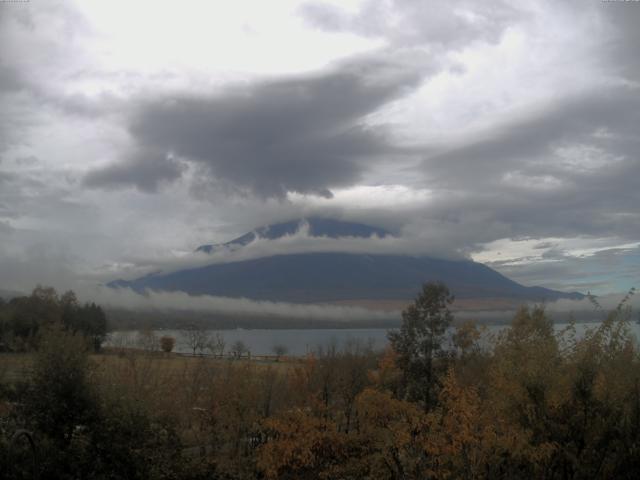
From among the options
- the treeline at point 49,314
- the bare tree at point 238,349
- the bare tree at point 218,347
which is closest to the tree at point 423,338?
the bare tree at point 238,349

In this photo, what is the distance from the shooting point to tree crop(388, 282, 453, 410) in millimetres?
32312

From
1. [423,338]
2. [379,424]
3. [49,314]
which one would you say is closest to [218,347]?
[423,338]

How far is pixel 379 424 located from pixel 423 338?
12.8 m

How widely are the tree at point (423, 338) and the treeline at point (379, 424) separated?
6964 millimetres

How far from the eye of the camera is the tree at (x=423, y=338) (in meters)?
32.3

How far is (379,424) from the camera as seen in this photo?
2069 cm

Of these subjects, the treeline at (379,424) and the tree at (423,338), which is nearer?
the treeline at (379,424)

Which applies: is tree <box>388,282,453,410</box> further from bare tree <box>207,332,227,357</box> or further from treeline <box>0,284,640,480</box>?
bare tree <box>207,332,227,357</box>

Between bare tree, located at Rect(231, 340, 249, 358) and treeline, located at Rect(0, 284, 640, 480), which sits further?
bare tree, located at Rect(231, 340, 249, 358)

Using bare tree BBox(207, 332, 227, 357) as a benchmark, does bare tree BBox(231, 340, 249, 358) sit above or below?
below

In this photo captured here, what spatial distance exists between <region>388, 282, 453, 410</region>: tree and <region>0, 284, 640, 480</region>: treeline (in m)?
6.96

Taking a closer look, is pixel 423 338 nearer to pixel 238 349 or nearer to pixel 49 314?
pixel 238 349

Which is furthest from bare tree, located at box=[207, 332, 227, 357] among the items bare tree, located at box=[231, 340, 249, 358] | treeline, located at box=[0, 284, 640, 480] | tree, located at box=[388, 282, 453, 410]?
treeline, located at box=[0, 284, 640, 480]

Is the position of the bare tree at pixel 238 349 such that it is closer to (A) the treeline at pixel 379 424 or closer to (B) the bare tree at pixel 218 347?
(B) the bare tree at pixel 218 347
